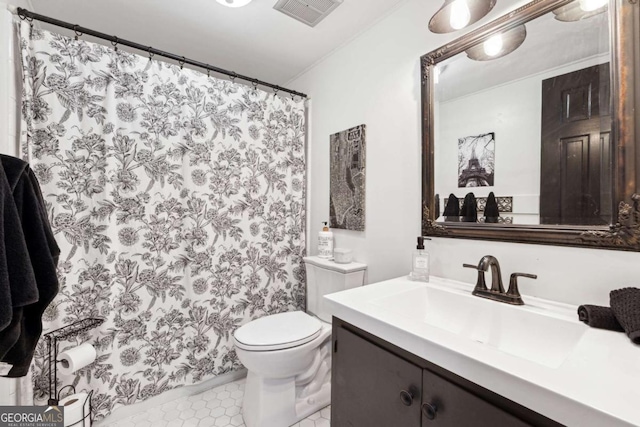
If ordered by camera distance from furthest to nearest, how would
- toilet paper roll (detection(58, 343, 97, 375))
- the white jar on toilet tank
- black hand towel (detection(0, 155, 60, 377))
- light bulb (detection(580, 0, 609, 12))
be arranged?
1. the white jar on toilet tank
2. toilet paper roll (detection(58, 343, 97, 375))
3. light bulb (detection(580, 0, 609, 12))
4. black hand towel (detection(0, 155, 60, 377))

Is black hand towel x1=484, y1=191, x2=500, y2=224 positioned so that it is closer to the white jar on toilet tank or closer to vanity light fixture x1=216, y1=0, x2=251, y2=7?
the white jar on toilet tank

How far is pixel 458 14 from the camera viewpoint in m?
1.08

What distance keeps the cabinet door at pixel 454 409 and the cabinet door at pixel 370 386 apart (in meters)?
0.03

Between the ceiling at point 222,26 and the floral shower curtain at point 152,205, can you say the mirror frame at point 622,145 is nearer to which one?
the ceiling at point 222,26

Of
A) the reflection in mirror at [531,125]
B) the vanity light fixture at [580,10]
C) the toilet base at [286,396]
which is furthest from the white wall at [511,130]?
the toilet base at [286,396]

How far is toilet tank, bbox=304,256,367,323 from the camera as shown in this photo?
1.60 m

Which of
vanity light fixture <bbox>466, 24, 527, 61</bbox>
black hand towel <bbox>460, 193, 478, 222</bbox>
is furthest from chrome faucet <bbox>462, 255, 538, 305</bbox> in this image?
vanity light fixture <bbox>466, 24, 527, 61</bbox>

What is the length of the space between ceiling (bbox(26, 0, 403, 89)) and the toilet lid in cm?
172

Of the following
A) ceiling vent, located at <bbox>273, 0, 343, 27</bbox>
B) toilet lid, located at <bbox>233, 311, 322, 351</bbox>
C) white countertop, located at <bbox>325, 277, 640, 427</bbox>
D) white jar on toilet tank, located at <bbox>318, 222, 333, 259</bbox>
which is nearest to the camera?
white countertop, located at <bbox>325, 277, 640, 427</bbox>

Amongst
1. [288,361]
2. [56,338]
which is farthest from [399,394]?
[56,338]

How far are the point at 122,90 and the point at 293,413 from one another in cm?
191

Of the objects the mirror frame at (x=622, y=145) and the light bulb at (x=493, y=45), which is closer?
the mirror frame at (x=622, y=145)

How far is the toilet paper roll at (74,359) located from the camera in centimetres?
121

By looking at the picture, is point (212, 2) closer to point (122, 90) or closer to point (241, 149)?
point (122, 90)
